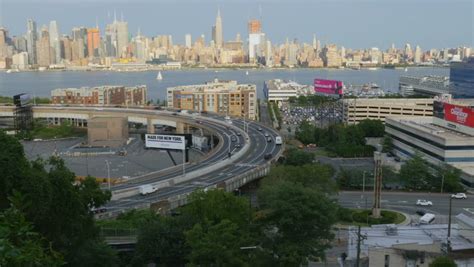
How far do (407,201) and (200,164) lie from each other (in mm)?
5793

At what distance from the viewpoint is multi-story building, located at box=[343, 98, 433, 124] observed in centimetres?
2623

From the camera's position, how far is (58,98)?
33438 millimetres

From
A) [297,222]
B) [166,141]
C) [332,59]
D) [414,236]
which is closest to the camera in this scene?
[297,222]

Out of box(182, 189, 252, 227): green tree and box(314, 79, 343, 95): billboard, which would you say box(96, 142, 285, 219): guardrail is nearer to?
box(182, 189, 252, 227): green tree

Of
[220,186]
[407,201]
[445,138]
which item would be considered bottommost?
[407,201]

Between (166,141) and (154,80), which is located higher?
(154,80)

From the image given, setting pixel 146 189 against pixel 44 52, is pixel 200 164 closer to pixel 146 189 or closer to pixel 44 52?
pixel 146 189

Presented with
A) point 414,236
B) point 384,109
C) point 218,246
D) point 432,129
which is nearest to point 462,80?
point 384,109

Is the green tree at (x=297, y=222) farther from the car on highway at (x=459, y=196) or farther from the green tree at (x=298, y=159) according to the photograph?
the green tree at (x=298, y=159)

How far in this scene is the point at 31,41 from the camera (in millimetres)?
112500

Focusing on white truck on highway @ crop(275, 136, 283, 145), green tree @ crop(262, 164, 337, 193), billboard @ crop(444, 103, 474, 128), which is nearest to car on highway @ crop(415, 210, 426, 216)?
green tree @ crop(262, 164, 337, 193)

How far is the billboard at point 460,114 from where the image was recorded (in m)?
14.4

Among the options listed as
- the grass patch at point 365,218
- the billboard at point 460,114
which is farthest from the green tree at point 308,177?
the billboard at point 460,114

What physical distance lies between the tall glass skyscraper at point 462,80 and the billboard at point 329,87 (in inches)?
361
